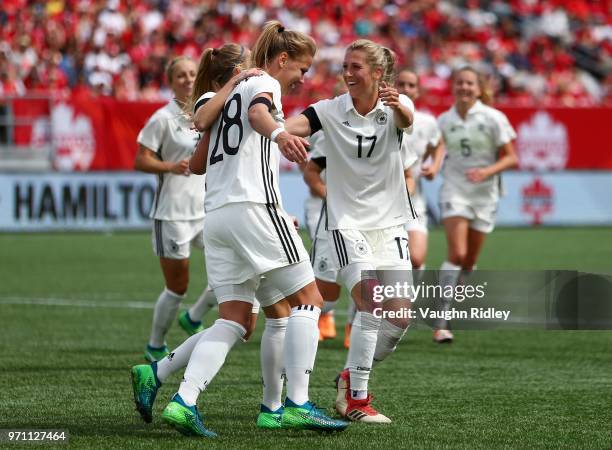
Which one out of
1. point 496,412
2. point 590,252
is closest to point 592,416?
point 496,412

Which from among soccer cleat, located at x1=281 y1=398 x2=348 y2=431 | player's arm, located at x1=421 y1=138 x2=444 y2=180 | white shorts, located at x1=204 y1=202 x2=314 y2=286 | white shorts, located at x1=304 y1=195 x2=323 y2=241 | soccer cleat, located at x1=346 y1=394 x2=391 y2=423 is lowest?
soccer cleat, located at x1=346 y1=394 x2=391 y2=423

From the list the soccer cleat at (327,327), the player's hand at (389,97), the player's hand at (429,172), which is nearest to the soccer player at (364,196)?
the player's hand at (389,97)

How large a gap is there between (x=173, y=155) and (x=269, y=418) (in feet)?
11.2

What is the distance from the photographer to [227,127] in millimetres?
6223

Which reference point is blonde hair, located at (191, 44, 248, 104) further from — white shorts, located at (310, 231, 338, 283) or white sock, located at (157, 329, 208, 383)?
white shorts, located at (310, 231, 338, 283)

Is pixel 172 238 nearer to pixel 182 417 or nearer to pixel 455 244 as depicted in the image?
Answer: pixel 455 244

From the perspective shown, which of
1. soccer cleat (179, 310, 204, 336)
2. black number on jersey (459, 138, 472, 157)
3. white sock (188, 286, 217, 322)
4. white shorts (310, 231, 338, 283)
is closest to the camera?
white shorts (310, 231, 338, 283)

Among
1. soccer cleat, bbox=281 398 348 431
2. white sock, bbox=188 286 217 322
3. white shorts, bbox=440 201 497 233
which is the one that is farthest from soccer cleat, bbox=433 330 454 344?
soccer cleat, bbox=281 398 348 431

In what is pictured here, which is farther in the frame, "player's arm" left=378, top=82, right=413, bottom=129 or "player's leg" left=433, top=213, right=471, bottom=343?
"player's leg" left=433, top=213, right=471, bottom=343

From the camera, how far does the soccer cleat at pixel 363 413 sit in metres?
6.83

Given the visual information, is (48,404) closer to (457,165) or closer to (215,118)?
(215,118)

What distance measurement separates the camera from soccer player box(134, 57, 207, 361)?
9422 millimetres

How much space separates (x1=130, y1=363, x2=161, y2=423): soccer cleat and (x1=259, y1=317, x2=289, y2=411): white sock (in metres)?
0.57

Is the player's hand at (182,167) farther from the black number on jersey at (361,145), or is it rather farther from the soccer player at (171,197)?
the black number on jersey at (361,145)
